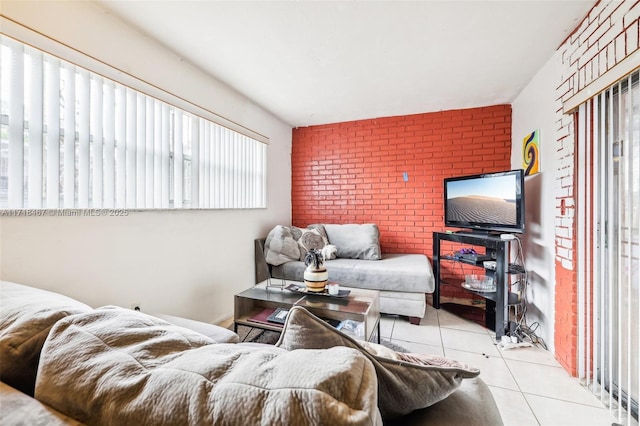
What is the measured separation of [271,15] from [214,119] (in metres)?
1.17

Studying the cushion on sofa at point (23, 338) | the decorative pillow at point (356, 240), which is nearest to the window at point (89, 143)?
the cushion on sofa at point (23, 338)

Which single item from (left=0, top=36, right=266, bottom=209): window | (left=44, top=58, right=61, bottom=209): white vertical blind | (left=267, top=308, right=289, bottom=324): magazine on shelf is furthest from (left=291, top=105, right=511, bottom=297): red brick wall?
(left=44, top=58, right=61, bottom=209): white vertical blind

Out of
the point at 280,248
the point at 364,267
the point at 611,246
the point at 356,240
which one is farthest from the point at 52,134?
the point at 611,246

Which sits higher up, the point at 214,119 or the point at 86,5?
the point at 86,5

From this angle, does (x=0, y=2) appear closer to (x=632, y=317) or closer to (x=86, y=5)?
(x=86, y=5)

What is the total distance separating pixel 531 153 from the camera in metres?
2.47

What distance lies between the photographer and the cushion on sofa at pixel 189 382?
1.28 feet

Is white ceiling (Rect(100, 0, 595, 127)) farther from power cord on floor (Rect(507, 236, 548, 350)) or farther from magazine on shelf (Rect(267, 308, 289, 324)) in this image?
magazine on shelf (Rect(267, 308, 289, 324))

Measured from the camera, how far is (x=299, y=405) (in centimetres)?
38

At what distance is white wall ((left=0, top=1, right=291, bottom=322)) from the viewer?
4.54ft

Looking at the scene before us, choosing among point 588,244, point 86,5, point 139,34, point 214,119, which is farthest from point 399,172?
point 86,5

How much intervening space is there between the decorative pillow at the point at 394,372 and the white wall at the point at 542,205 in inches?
81.0

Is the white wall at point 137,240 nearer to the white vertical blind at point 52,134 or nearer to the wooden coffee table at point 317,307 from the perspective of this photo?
the white vertical blind at point 52,134

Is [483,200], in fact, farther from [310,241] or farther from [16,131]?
[16,131]
